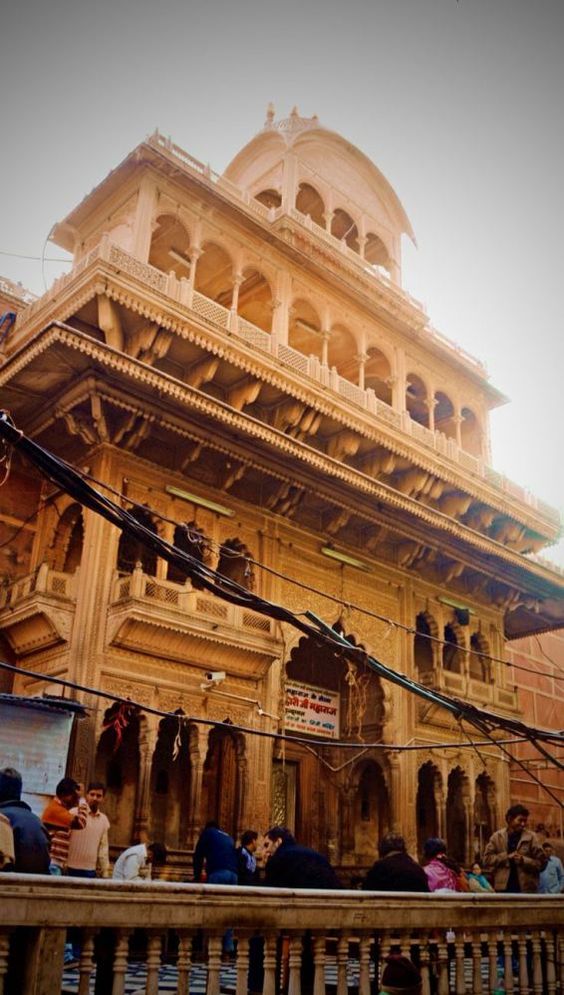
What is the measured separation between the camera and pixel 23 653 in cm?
1190

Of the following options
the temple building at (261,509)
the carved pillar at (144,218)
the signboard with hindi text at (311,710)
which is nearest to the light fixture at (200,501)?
the temple building at (261,509)

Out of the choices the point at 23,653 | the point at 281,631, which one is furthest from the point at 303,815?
the point at 23,653

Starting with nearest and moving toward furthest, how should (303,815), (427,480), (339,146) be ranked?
1. (303,815)
2. (427,480)
3. (339,146)

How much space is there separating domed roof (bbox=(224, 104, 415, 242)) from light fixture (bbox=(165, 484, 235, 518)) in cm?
757

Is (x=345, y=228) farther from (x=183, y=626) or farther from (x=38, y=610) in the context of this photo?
(x=38, y=610)

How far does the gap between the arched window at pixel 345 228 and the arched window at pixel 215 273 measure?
150 inches

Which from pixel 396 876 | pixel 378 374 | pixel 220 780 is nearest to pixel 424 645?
pixel 378 374

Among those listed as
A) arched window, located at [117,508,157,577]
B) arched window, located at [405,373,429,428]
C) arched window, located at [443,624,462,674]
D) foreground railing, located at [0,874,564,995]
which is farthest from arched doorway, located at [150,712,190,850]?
arched window, located at [405,373,429,428]

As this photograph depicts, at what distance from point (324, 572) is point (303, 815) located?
3.99 m

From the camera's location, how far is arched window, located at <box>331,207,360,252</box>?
1841cm

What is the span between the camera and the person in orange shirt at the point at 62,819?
7031 millimetres

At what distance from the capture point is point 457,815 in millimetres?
16734

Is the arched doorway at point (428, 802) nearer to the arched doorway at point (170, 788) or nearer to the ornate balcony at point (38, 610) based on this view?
the arched doorway at point (170, 788)

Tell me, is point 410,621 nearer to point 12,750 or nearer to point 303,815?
point 303,815
